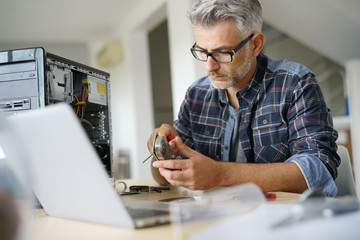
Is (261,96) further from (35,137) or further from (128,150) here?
(128,150)

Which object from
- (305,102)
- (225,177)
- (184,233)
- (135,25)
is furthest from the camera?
(135,25)

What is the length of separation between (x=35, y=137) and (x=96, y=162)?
14cm

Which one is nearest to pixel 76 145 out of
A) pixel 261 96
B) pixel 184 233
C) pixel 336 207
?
pixel 184 233

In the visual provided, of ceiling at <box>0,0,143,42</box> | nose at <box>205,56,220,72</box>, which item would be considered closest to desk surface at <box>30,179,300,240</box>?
nose at <box>205,56,220,72</box>

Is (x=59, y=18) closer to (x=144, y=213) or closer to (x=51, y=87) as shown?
(x=51, y=87)

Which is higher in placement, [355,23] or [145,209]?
[355,23]

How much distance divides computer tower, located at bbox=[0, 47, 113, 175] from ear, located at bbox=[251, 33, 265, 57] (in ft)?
2.18

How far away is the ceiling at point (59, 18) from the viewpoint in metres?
4.47

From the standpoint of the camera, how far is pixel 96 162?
592 millimetres

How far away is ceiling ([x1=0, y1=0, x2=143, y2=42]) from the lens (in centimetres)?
447

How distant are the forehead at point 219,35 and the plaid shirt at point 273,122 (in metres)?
0.21

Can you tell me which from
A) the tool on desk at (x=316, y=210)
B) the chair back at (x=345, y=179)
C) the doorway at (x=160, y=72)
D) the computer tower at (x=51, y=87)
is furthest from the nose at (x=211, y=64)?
the doorway at (x=160, y=72)

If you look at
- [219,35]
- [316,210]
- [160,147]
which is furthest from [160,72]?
[316,210]

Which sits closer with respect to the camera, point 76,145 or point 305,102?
point 76,145
